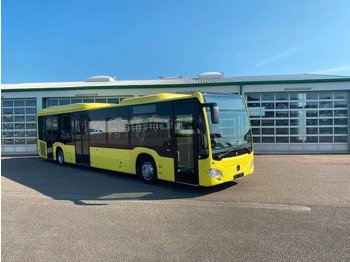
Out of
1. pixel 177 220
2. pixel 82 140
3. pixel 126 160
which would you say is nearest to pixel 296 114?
pixel 126 160

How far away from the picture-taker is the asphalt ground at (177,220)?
11.3 feet

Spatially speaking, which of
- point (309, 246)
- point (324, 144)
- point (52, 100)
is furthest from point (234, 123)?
point (52, 100)

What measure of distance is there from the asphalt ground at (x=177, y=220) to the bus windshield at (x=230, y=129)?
111 centimetres

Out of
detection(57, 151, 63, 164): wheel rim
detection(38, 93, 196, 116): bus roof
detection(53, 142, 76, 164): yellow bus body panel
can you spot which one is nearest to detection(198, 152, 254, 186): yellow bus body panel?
detection(38, 93, 196, 116): bus roof

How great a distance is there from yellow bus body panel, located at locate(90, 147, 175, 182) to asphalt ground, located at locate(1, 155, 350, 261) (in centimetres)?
46

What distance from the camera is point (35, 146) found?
1569 centimetres

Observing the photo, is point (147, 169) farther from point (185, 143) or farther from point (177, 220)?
point (177, 220)

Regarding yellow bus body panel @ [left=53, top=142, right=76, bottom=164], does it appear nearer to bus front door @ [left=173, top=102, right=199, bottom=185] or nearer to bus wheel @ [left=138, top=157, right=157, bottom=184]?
bus wheel @ [left=138, top=157, right=157, bottom=184]

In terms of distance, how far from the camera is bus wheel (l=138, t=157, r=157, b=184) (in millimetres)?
7340

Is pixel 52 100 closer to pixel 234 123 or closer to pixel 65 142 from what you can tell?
pixel 65 142

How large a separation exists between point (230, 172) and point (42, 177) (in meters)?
6.59

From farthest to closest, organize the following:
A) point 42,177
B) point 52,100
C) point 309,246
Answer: point 52,100, point 42,177, point 309,246

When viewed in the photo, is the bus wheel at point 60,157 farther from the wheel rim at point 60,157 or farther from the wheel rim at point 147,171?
the wheel rim at point 147,171

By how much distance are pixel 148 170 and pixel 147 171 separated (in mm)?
61
